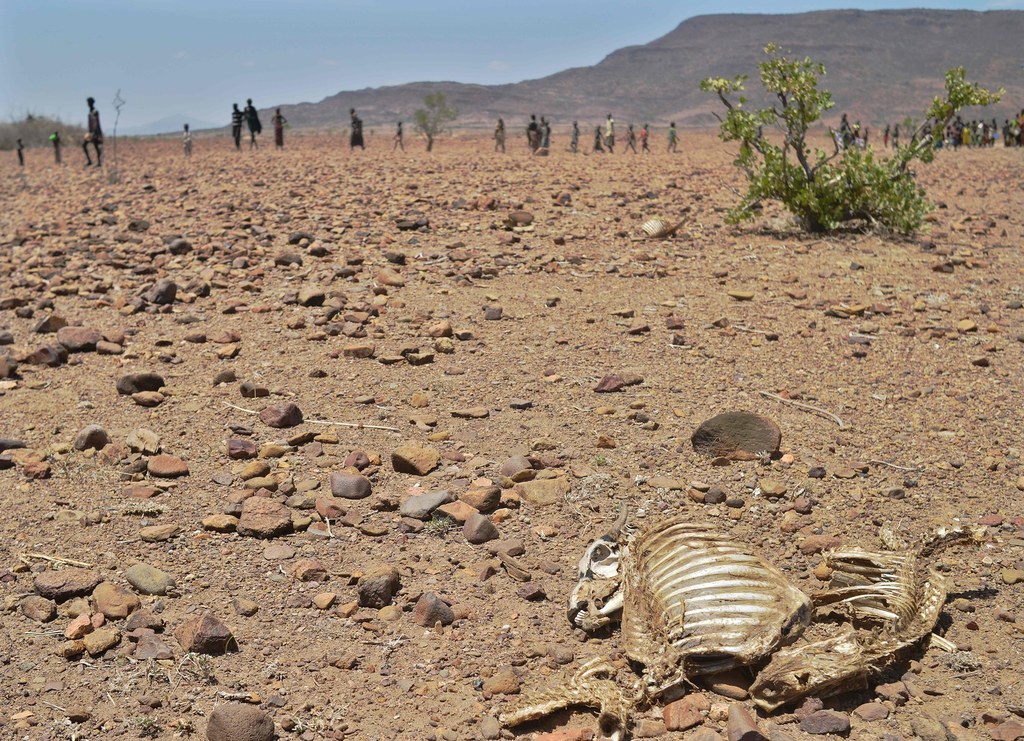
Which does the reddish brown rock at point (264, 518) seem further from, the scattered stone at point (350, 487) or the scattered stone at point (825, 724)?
the scattered stone at point (825, 724)

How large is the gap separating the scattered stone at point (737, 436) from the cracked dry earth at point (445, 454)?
3.0 inches

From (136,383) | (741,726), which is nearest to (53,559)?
(136,383)

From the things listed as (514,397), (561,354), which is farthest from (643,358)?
(514,397)

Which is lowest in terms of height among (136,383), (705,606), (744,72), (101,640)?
(101,640)

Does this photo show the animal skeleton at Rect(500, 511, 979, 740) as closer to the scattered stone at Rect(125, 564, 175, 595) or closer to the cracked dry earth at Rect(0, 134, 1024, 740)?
the cracked dry earth at Rect(0, 134, 1024, 740)

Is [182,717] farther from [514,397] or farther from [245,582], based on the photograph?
A: [514,397]

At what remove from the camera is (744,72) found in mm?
132375

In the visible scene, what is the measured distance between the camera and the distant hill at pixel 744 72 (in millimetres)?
114125

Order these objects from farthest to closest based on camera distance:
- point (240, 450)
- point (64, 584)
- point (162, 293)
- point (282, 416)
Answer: point (162, 293) → point (282, 416) → point (240, 450) → point (64, 584)

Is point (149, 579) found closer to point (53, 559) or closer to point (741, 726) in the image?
point (53, 559)

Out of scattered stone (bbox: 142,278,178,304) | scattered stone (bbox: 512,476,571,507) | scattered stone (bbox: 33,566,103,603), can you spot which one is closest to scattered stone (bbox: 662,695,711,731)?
scattered stone (bbox: 512,476,571,507)

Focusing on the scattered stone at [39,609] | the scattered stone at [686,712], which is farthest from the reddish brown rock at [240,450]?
the scattered stone at [686,712]

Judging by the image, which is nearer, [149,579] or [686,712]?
[686,712]

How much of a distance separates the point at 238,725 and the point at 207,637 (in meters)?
0.49
